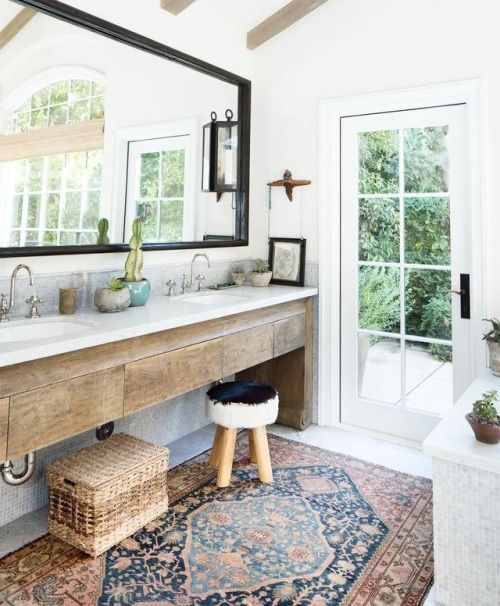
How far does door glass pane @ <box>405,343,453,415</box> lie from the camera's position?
2797 mm

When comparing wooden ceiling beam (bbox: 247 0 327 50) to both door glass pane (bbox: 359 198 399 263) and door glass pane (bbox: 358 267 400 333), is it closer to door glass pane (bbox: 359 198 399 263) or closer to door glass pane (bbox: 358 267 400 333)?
door glass pane (bbox: 359 198 399 263)

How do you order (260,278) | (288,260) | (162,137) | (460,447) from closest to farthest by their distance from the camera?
(460,447) < (162,137) < (260,278) < (288,260)

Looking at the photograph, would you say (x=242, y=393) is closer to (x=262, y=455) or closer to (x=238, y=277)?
(x=262, y=455)

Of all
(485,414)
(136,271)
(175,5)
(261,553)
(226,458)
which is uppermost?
(175,5)

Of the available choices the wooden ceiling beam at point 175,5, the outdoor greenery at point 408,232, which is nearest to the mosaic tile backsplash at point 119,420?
the outdoor greenery at point 408,232

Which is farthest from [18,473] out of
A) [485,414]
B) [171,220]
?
[485,414]

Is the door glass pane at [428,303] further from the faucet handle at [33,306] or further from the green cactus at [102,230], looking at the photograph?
the faucet handle at [33,306]

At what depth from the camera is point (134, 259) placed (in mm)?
2297

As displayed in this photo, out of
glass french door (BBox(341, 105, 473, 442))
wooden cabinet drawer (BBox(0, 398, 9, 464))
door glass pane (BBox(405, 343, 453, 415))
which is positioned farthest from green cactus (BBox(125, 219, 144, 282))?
door glass pane (BBox(405, 343, 453, 415))

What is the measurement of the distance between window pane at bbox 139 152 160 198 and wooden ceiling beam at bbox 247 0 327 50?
1230mm

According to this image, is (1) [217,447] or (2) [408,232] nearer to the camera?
(1) [217,447]

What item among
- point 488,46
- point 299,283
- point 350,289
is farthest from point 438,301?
point 488,46

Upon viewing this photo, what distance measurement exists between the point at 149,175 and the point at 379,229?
141cm

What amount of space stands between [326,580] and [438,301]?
5.49ft
